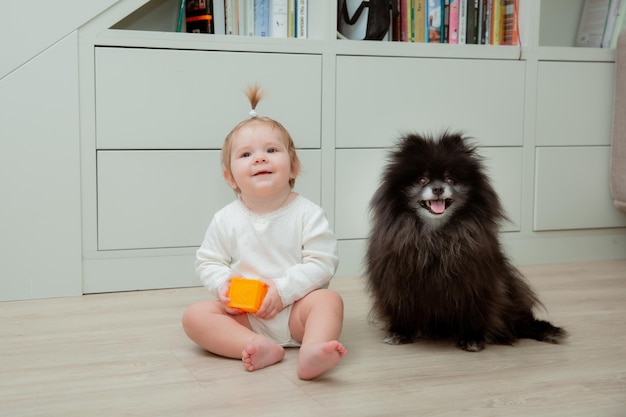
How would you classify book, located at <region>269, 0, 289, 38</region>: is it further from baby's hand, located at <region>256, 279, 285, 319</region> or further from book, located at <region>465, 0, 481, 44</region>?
baby's hand, located at <region>256, 279, 285, 319</region>

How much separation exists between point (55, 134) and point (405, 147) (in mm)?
1102

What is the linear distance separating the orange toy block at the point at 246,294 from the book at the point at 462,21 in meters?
1.43

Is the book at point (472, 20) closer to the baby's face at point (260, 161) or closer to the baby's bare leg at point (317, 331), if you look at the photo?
the baby's face at point (260, 161)

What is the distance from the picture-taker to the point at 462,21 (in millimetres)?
2686

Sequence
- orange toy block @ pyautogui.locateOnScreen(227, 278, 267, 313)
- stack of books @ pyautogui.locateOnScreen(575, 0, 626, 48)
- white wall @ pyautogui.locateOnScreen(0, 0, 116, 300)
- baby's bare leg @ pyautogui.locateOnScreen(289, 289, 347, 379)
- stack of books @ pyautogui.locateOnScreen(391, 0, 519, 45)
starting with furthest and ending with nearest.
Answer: stack of books @ pyautogui.locateOnScreen(575, 0, 626, 48) < stack of books @ pyautogui.locateOnScreen(391, 0, 519, 45) < white wall @ pyautogui.locateOnScreen(0, 0, 116, 300) < orange toy block @ pyautogui.locateOnScreen(227, 278, 267, 313) < baby's bare leg @ pyautogui.locateOnScreen(289, 289, 347, 379)

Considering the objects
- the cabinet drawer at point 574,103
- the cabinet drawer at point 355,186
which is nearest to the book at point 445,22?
the cabinet drawer at point 574,103

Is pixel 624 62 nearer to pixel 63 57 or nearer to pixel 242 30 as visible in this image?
pixel 242 30

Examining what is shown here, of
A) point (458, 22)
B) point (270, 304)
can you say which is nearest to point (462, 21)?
point (458, 22)

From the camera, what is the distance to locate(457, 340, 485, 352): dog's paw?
1706 mm

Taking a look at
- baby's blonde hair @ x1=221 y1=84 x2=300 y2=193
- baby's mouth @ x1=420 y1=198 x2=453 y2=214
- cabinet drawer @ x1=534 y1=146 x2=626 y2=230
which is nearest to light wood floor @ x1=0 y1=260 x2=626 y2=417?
baby's mouth @ x1=420 y1=198 x2=453 y2=214

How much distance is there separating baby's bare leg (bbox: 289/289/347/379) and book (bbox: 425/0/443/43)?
131cm

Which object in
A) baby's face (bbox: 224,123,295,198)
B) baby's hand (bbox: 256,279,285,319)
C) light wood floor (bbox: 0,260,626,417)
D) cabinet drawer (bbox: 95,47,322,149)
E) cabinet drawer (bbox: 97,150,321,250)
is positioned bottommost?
light wood floor (bbox: 0,260,626,417)

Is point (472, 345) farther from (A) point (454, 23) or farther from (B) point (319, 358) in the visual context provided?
(A) point (454, 23)

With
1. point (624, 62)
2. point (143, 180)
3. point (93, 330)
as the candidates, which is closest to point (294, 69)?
point (143, 180)
